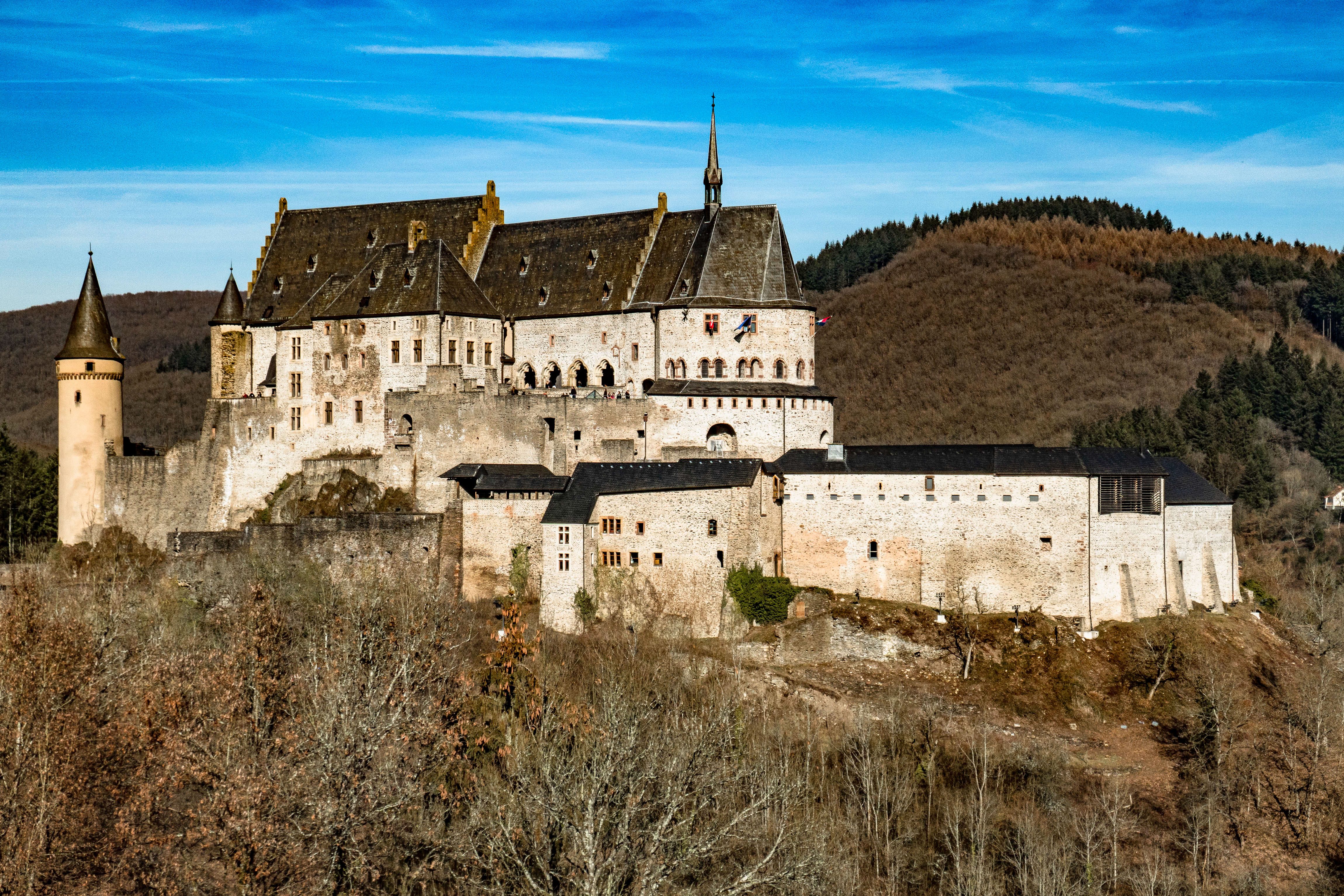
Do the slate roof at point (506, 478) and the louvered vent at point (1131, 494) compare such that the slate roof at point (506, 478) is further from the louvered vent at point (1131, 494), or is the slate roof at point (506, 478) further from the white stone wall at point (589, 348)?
the louvered vent at point (1131, 494)

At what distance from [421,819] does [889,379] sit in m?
91.1

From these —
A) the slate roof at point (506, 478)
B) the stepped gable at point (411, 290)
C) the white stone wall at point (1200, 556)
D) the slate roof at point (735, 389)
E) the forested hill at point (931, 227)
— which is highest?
the forested hill at point (931, 227)

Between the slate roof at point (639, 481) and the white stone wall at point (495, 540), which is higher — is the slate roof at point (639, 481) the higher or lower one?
the higher one

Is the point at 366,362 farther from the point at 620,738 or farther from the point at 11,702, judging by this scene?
the point at 620,738

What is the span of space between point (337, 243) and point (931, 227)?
309ft

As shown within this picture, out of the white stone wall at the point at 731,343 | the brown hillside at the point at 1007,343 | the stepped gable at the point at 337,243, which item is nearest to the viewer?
the white stone wall at the point at 731,343

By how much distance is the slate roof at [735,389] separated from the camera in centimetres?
6028

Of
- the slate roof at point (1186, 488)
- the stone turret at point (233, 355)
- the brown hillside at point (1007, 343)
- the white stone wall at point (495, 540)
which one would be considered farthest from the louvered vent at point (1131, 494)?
the brown hillside at point (1007, 343)

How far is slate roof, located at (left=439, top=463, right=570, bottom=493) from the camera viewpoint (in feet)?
185

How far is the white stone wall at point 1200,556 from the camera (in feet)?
178

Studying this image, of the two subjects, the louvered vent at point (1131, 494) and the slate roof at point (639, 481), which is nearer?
the louvered vent at point (1131, 494)

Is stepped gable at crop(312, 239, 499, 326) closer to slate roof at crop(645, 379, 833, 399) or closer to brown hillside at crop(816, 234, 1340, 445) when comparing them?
slate roof at crop(645, 379, 833, 399)

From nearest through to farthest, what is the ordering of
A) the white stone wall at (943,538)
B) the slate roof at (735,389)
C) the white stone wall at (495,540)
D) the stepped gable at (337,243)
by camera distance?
the white stone wall at (943,538), the white stone wall at (495,540), the slate roof at (735,389), the stepped gable at (337,243)

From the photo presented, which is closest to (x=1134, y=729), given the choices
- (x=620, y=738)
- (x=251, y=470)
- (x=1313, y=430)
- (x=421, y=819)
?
(x=620, y=738)
